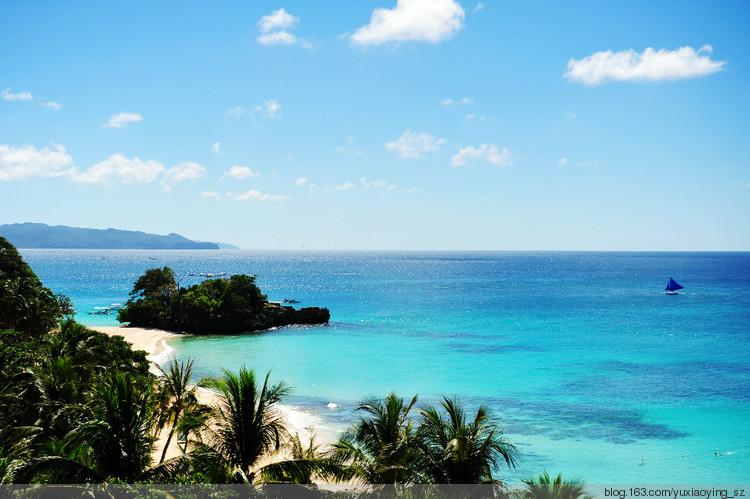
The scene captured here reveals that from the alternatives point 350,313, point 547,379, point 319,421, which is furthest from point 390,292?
point 319,421

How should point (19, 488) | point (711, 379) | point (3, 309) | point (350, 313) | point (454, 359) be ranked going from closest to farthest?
point (19, 488) < point (3, 309) < point (711, 379) < point (454, 359) < point (350, 313)

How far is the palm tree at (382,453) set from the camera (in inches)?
507

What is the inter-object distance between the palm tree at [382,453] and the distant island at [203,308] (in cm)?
5213

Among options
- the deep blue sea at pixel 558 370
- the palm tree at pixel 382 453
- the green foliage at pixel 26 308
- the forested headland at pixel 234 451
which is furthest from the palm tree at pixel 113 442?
the green foliage at pixel 26 308

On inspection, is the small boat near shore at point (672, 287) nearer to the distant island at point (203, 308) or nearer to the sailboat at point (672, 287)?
the sailboat at point (672, 287)

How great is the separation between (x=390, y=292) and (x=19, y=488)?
11525 cm

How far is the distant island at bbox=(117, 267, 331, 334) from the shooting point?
63.0m

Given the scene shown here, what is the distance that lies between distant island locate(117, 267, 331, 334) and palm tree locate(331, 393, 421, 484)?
52.1 metres

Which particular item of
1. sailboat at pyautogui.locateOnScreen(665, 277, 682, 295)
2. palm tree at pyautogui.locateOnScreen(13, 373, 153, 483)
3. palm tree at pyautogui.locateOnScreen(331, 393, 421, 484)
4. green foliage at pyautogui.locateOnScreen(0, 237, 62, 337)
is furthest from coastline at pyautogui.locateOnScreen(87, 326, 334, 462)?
sailboat at pyautogui.locateOnScreen(665, 277, 682, 295)

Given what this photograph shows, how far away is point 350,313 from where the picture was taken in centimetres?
8606

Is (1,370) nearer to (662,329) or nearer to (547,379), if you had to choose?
(547,379)

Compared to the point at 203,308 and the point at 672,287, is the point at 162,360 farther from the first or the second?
the point at 672,287

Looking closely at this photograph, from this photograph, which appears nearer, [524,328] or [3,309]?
[3,309]

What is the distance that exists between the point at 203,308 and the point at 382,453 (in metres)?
53.8
